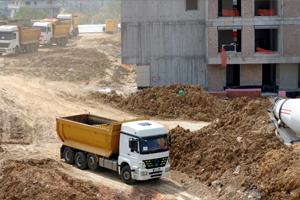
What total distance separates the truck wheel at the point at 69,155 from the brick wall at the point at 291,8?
2385 centimetres

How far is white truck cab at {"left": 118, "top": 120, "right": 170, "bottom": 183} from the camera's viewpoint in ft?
66.9

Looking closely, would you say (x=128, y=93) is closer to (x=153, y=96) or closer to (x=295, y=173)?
(x=153, y=96)

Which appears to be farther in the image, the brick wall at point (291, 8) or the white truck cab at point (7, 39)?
the white truck cab at point (7, 39)

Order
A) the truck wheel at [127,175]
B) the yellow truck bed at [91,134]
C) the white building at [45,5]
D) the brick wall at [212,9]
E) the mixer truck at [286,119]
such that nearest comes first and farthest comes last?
1. the mixer truck at [286,119]
2. the truck wheel at [127,175]
3. the yellow truck bed at [91,134]
4. the brick wall at [212,9]
5. the white building at [45,5]

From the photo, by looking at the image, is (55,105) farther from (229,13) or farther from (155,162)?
(155,162)

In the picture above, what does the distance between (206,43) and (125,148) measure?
2228 cm

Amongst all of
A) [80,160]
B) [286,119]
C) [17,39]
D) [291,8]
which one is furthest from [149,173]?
[17,39]

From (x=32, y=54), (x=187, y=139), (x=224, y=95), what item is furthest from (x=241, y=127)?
(x=32, y=54)

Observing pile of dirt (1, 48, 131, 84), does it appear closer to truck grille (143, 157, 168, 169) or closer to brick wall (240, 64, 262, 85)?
brick wall (240, 64, 262, 85)

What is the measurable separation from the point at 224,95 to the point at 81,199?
2273 cm

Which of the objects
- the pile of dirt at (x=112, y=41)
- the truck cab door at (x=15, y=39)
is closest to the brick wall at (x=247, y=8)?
the truck cab door at (x=15, y=39)

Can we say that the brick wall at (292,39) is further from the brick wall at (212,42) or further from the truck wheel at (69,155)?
the truck wheel at (69,155)

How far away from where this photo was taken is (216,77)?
4244 cm

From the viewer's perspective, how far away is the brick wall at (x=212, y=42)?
41000 millimetres
